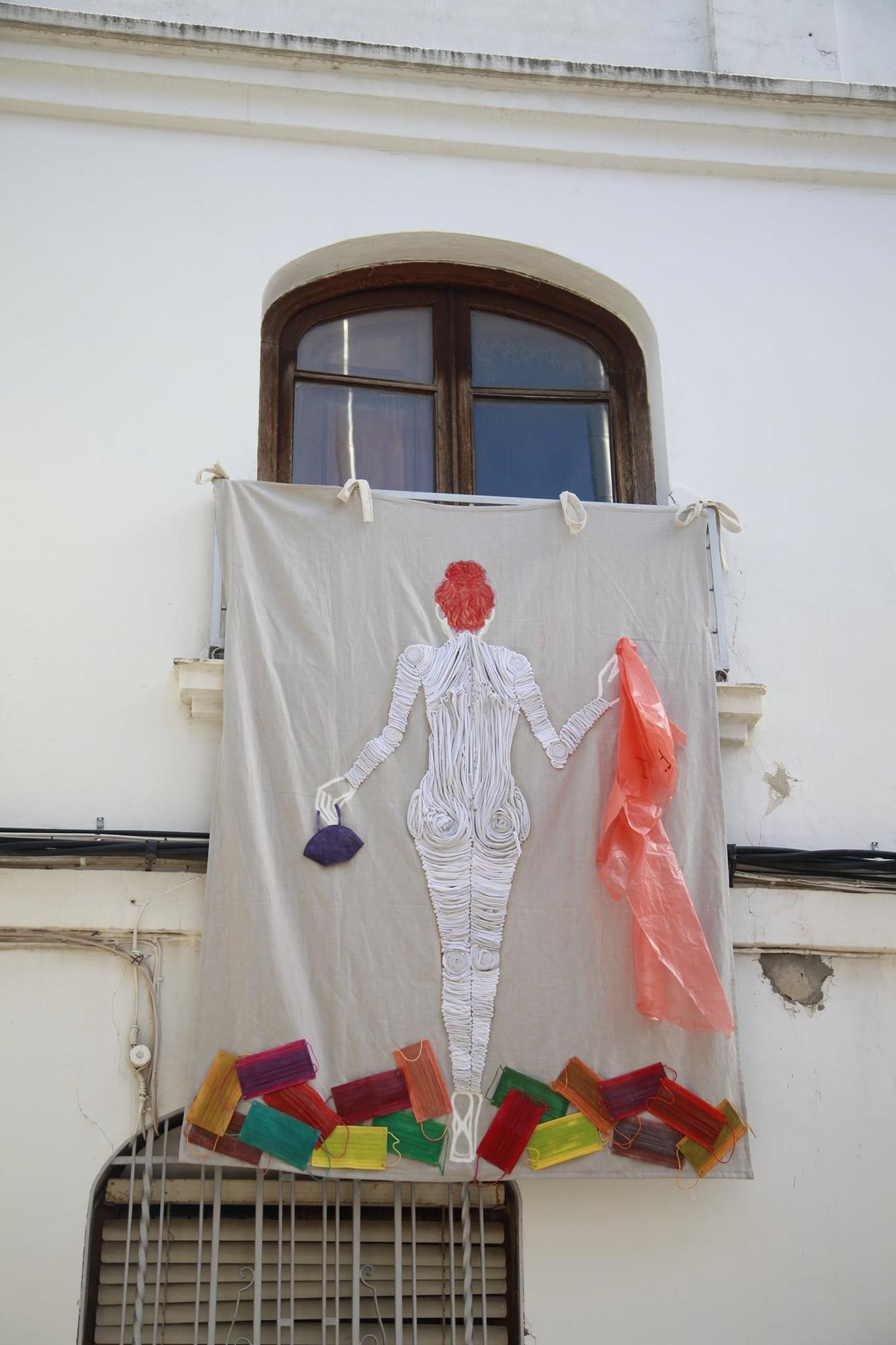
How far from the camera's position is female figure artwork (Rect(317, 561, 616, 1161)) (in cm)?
410

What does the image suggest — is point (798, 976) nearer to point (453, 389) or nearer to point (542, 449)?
point (542, 449)

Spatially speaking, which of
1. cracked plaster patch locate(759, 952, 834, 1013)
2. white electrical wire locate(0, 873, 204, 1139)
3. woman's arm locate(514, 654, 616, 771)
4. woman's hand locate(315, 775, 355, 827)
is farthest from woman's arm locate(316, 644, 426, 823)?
cracked plaster patch locate(759, 952, 834, 1013)

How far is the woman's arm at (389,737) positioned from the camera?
14.0 feet

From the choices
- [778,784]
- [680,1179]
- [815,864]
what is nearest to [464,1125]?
[680,1179]

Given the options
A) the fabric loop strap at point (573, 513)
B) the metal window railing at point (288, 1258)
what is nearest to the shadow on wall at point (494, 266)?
the fabric loop strap at point (573, 513)

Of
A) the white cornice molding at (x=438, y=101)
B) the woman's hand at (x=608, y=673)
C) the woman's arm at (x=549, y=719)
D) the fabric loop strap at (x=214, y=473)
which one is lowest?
the woman's arm at (x=549, y=719)

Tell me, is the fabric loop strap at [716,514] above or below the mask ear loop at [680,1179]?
above

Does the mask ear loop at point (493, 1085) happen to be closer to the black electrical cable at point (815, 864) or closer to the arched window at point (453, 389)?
the black electrical cable at point (815, 864)

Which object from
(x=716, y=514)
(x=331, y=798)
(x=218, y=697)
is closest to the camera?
(x=331, y=798)

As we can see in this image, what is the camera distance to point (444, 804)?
430cm

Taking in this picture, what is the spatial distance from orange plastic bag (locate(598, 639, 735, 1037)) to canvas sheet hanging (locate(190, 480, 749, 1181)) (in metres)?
0.07

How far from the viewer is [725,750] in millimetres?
4703

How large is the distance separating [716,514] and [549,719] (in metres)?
1.11

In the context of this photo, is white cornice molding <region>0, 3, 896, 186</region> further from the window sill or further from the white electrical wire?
the white electrical wire
